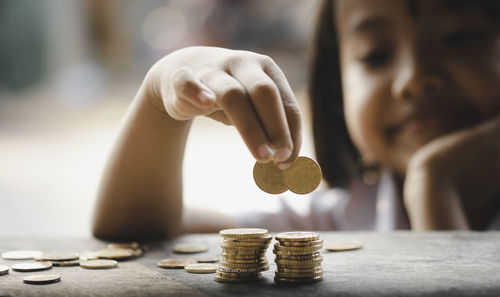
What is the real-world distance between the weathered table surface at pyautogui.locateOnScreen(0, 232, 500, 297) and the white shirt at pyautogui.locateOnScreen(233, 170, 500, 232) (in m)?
0.71

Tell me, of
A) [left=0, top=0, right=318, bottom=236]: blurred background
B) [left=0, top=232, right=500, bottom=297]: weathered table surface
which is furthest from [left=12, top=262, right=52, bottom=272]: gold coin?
[left=0, top=0, right=318, bottom=236]: blurred background

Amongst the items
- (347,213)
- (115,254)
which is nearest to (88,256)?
(115,254)

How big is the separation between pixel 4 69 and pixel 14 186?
747cm

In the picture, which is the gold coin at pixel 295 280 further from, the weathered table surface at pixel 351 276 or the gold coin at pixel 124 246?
the gold coin at pixel 124 246

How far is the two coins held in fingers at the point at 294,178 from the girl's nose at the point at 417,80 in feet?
2.61

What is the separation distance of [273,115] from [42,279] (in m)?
0.42

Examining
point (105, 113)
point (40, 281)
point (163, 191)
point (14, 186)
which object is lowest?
point (40, 281)

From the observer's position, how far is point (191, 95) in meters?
0.79

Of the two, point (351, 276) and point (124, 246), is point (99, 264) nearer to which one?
point (124, 246)

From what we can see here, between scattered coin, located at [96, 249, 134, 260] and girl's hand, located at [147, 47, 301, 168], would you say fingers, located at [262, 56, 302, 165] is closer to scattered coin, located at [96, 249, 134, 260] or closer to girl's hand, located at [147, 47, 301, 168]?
girl's hand, located at [147, 47, 301, 168]

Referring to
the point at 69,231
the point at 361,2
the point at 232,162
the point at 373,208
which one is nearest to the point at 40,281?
the point at 361,2

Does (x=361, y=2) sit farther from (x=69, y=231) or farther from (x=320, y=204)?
(x=69, y=231)

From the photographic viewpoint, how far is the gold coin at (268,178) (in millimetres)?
964

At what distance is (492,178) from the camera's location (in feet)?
5.82
